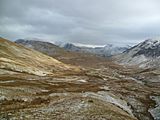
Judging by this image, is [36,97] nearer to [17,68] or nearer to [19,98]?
[19,98]

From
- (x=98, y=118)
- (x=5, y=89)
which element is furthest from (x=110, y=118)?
(x=5, y=89)

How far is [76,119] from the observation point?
35.5 meters

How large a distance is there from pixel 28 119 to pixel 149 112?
37.4 meters

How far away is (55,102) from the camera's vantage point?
1778 inches

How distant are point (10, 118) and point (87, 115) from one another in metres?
10.4

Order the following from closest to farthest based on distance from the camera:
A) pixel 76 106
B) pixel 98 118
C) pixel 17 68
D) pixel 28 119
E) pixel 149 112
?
1. pixel 28 119
2. pixel 98 118
3. pixel 76 106
4. pixel 149 112
5. pixel 17 68

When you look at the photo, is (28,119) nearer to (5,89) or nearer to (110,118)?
(110,118)

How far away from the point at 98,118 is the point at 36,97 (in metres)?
19.8

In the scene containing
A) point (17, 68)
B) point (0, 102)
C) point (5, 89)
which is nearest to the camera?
point (0, 102)

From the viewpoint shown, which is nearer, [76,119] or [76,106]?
[76,119]

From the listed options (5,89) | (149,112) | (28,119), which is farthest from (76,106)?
(149,112)

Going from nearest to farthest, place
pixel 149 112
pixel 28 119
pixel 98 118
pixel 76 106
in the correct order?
pixel 28 119 → pixel 98 118 → pixel 76 106 → pixel 149 112

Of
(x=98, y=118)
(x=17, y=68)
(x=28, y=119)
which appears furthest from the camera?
(x=17, y=68)

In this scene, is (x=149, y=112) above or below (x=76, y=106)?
below
